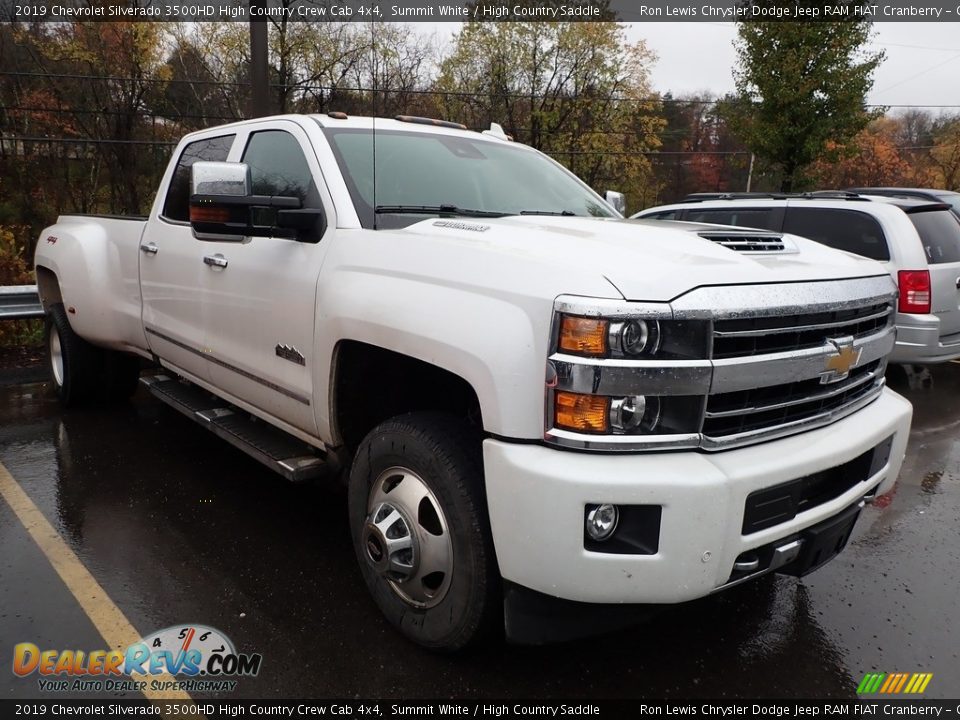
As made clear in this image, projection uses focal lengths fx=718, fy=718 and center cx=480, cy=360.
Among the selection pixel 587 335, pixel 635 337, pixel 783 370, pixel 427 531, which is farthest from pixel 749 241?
pixel 427 531

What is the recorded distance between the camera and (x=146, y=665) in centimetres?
260

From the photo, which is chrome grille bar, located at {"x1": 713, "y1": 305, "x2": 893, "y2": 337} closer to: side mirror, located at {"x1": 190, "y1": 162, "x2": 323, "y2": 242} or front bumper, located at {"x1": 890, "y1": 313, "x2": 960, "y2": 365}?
side mirror, located at {"x1": 190, "y1": 162, "x2": 323, "y2": 242}

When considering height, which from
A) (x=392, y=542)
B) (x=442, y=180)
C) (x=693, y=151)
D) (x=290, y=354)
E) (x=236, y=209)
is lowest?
(x=392, y=542)

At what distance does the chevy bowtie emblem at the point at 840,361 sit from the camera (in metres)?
2.44

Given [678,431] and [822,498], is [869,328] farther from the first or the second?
[678,431]

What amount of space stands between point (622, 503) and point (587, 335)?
48 cm

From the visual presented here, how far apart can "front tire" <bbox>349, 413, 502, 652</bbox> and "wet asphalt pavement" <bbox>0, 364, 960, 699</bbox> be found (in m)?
0.21

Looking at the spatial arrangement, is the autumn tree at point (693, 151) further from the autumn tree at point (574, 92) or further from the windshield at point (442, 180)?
the windshield at point (442, 180)

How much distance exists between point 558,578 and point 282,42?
10.7m

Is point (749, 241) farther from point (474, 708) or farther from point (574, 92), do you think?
point (574, 92)

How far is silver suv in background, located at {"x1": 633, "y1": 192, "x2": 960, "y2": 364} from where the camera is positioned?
243 inches

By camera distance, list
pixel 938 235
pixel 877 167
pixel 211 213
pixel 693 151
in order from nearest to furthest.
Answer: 1. pixel 211 213
2. pixel 938 235
3. pixel 693 151
4. pixel 877 167

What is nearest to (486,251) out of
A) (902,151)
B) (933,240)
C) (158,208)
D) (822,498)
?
(822,498)

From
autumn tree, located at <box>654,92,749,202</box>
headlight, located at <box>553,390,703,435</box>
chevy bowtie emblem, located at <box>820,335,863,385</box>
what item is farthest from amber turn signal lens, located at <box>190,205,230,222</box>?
autumn tree, located at <box>654,92,749,202</box>
